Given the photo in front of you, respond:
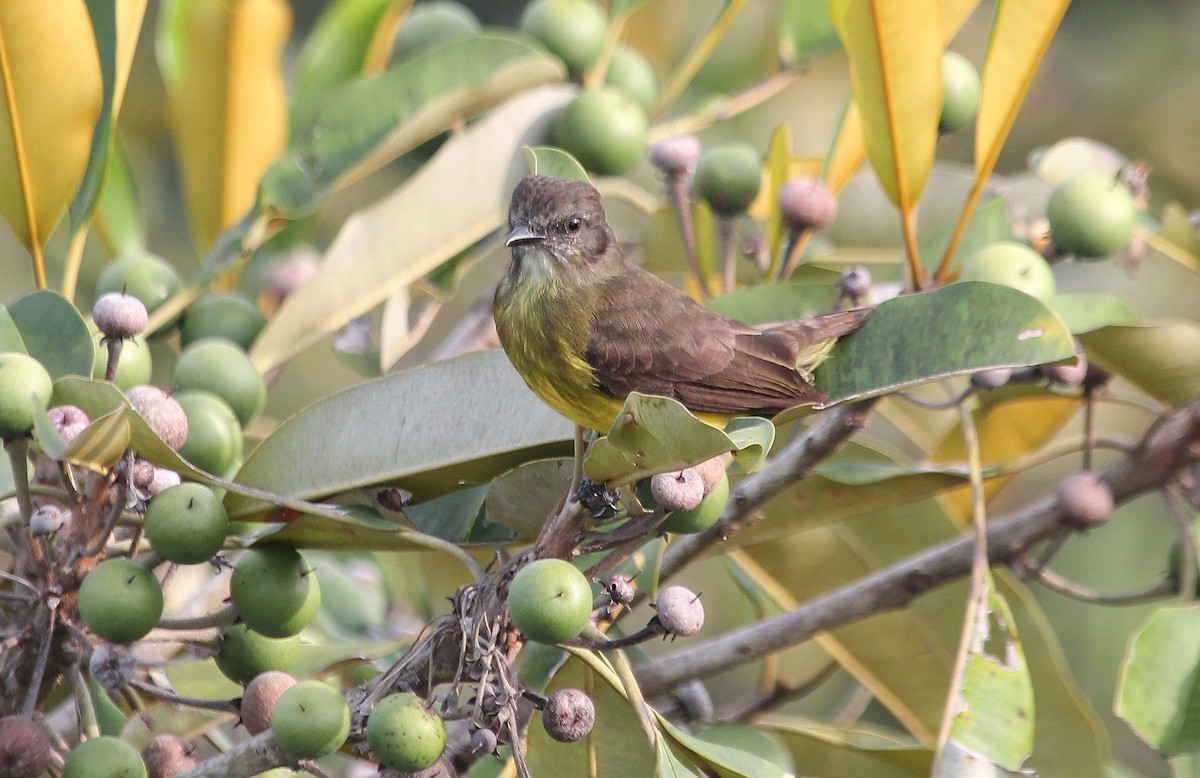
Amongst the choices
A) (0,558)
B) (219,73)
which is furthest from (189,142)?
(0,558)

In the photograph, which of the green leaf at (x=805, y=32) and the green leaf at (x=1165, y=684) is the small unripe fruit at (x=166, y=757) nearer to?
the green leaf at (x=1165, y=684)

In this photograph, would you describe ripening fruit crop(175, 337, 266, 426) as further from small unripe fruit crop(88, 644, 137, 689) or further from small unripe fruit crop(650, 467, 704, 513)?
small unripe fruit crop(650, 467, 704, 513)

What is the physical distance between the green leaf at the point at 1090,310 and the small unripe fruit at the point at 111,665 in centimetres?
182

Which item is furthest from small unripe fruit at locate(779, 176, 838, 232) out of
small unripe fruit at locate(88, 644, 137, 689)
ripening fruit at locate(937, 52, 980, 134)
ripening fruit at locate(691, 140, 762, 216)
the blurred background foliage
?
the blurred background foliage

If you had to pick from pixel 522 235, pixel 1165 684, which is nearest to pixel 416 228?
pixel 522 235

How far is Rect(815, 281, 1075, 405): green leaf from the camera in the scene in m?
2.13

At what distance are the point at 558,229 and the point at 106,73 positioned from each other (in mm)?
949

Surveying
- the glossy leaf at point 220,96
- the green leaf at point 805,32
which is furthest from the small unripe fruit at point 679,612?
the glossy leaf at point 220,96

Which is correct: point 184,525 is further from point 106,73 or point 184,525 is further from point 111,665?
point 106,73

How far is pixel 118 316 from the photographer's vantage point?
6.97 feet

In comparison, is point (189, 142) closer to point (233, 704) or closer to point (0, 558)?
point (0, 558)

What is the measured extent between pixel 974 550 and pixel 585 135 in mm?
1192

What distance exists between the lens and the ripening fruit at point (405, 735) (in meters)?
1.78

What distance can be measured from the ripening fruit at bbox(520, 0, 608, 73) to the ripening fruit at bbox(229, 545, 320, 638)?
1586 millimetres
